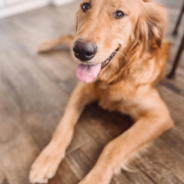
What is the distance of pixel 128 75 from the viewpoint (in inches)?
54.7

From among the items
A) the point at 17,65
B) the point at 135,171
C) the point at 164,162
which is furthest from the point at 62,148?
the point at 17,65

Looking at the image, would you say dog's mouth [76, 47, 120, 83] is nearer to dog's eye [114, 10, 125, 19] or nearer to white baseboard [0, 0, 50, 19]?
dog's eye [114, 10, 125, 19]

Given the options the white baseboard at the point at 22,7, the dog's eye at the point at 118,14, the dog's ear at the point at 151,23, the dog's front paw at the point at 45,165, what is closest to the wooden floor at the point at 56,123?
the dog's front paw at the point at 45,165

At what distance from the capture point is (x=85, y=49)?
998 mm

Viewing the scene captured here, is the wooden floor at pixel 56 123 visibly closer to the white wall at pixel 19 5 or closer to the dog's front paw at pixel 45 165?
the dog's front paw at pixel 45 165

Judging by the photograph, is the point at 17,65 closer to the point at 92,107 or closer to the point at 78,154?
the point at 92,107

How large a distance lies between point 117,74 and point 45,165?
78 centimetres

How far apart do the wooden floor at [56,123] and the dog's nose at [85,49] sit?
2.23 feet

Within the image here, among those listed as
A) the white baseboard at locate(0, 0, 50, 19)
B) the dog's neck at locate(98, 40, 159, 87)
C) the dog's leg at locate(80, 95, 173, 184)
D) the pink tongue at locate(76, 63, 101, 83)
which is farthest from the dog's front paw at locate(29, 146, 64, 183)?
the white baseboard at locate(0, 0, 50, 19)

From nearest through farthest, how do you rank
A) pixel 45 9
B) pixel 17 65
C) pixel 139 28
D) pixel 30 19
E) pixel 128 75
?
pixel 139 28, pixel 128 75, pixel 17 65, pixel 30 19, pixel 45 9

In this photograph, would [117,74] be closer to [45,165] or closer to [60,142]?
[60,142]

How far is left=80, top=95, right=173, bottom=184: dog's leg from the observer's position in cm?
114

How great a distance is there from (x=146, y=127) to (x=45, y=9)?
392 cm

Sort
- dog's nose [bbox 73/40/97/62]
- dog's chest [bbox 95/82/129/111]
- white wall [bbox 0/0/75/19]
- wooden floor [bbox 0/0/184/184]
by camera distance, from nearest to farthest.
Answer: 1. dog's nose [bbox 73/40/97/62]
2. wooden floor [bbox 0/0/184/184]
3. dog's chest [bbox 95/82/129/111]
4. white wall [bbox 0/0/75/19]
